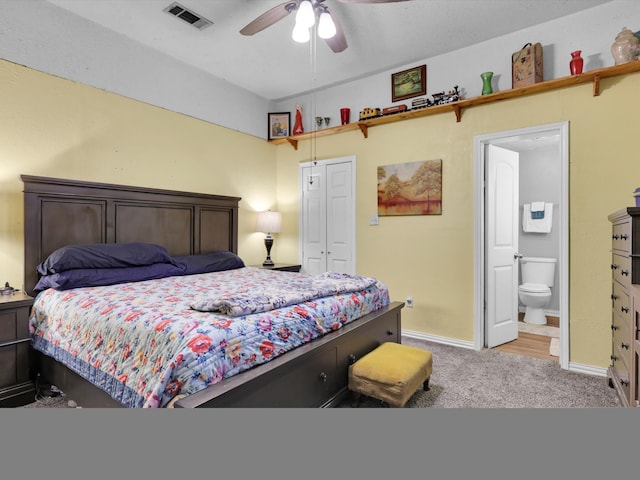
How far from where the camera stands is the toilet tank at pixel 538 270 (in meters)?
4.62

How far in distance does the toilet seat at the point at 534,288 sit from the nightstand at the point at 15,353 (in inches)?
188

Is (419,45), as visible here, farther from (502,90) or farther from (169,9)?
(169,9)

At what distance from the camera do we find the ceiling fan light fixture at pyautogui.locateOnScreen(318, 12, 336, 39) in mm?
2321

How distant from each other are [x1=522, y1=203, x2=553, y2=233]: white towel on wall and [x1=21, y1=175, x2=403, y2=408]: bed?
318 cm

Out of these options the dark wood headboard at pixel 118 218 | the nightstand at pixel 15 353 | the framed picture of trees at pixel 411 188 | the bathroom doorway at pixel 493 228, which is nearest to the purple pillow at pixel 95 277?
the nightstand at pixel 15 353

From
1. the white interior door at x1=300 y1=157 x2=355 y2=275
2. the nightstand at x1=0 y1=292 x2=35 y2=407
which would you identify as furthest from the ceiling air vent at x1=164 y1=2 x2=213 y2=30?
the nightstand at x1=0 y1=292 x2=35 y2=407

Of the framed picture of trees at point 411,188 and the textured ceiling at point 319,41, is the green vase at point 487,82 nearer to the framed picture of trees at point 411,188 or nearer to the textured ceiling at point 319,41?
the textured ceiling at point 319,41

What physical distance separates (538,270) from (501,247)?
5.36ft

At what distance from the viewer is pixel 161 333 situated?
A: 1505 mm

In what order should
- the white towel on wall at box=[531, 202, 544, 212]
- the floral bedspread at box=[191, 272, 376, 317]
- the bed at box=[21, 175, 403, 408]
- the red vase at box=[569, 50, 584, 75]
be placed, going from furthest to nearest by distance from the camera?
1. the white towel on wall at box=[531, 202, 544, 212]
2. the red vase at box=[569, 50, 584, 75]
3. the floral bedspread at box=[191, 272, 376, 317]
4. the bed at box=[21, 175, 403, 408]

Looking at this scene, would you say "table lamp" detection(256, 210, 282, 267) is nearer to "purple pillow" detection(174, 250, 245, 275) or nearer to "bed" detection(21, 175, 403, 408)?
"bed" detection(21, 175, 403, 408)

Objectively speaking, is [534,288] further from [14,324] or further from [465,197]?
[14,324]

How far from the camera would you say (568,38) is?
2.87 meters

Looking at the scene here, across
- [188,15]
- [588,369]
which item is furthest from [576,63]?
[188,15]
